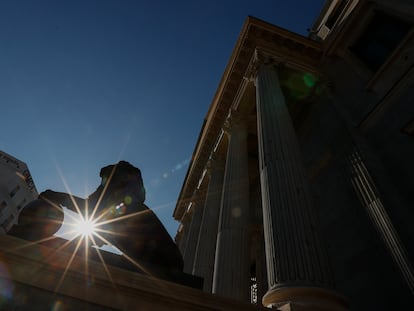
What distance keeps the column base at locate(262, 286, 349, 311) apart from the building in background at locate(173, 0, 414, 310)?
0.02m

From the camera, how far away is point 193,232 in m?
17.5

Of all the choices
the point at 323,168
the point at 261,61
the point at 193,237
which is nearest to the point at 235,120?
the point at 261,61

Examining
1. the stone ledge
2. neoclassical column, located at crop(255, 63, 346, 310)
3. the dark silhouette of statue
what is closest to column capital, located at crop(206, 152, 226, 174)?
neoclassical column, located at crop(255, 63, 346, 310)

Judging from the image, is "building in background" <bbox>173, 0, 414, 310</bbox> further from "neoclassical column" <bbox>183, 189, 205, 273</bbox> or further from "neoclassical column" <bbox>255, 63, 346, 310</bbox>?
"neoclassical column" <bbox>183, 189, 205, 273</bbox>

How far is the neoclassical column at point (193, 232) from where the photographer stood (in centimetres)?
1610

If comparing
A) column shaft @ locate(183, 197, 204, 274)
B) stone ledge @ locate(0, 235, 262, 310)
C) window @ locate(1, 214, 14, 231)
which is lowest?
stone ledge @ locate(0, 235, 262, 310)

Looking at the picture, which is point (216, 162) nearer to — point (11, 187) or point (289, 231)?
point (289, 231)

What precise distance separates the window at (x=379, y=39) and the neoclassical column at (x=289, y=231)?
19.9 ft

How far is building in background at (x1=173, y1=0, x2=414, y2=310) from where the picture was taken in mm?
6074

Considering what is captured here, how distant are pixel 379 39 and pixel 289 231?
1115 cm

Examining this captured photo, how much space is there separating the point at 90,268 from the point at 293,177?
5466 millimetres

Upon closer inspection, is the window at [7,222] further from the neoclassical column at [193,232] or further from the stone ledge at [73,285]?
the stone ledge at [73,285]

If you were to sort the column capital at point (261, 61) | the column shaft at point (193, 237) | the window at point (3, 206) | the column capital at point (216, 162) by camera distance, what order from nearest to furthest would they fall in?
1. the column capital at point (261, 61)
2. the column shaft at point (193, 237)
3. the column capital at point (216, 162)
4. the window at point (3, 206)

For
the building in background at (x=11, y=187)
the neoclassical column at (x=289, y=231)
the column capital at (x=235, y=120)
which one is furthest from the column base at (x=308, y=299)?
the building in background at (x=11, y=187)
